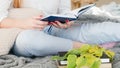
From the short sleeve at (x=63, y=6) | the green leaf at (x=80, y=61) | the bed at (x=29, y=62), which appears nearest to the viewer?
the green leaf at (x=80, y=61)

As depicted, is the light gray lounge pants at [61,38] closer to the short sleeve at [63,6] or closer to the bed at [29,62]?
the bed at [29,62]

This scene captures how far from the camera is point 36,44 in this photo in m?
1.10

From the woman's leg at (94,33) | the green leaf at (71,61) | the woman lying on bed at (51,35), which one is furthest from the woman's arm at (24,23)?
the green leaf at (71,61)

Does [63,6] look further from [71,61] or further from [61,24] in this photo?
[71,61]

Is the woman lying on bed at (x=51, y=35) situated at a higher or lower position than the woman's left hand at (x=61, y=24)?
lower

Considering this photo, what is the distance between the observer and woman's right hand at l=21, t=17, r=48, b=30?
1.20 metres

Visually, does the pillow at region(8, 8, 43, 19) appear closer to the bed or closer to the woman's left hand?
the woman's left hand

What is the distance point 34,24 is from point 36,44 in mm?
136

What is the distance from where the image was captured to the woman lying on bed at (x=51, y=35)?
3.65 ft

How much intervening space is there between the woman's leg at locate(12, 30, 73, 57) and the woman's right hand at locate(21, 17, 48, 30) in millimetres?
56

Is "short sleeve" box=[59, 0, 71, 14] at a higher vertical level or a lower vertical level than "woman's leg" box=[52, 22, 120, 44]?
higher

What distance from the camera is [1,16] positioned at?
128 centimetres

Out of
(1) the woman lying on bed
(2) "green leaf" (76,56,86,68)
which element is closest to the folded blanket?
(1) the woman lying on bed

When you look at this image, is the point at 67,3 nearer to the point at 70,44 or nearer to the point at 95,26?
the point at 95,26
